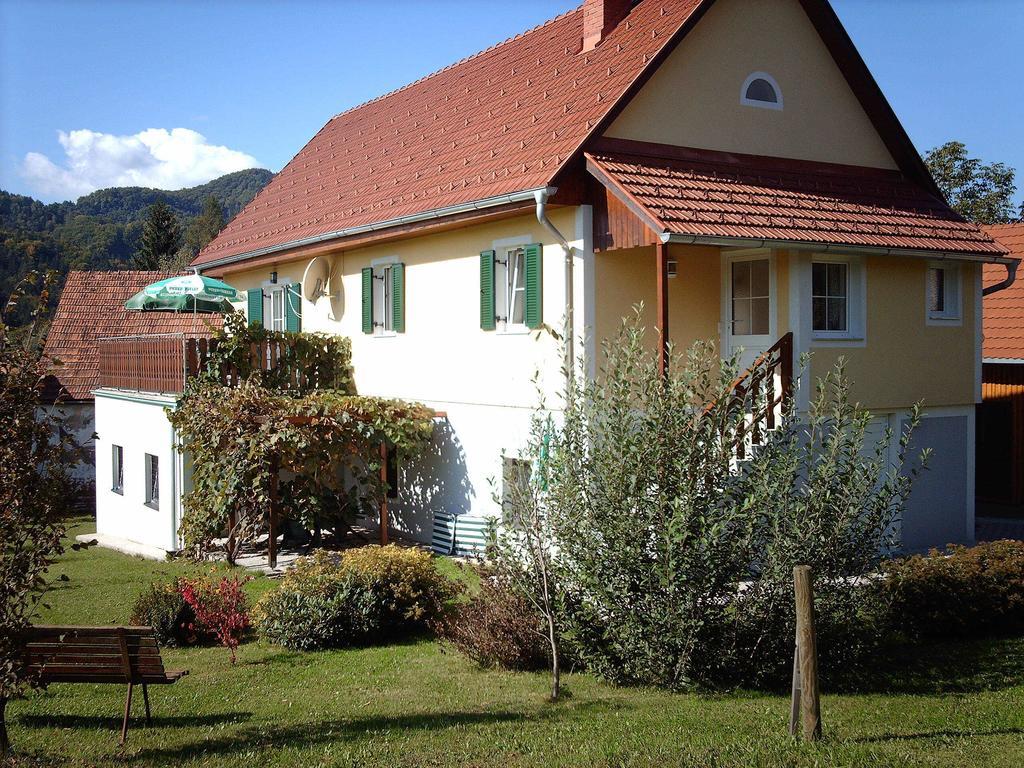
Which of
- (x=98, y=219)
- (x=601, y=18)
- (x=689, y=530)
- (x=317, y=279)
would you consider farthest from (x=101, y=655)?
(x=98, y=219)

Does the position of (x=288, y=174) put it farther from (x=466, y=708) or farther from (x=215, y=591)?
(x=466, y=708)

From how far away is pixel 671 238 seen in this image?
11484 mm

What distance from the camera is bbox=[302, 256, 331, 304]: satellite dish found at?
1853 centimetres

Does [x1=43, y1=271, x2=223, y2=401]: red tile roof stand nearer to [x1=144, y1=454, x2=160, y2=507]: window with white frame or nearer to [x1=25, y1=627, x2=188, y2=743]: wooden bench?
[x1=144, y1=454, x2=160, y2=507]: window with white frame

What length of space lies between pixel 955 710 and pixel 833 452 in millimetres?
2170

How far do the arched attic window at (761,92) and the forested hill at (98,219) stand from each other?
17527mm

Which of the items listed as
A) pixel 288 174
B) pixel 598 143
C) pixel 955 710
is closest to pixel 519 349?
pixel 598 143

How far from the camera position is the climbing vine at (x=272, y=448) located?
1469cm

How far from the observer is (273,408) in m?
14.8

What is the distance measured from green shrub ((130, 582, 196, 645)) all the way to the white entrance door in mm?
7760

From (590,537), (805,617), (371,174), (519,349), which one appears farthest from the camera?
(371,174)

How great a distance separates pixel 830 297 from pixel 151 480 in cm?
1260

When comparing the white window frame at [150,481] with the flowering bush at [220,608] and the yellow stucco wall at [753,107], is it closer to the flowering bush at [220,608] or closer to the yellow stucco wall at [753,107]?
the flowering bush at [220,608]

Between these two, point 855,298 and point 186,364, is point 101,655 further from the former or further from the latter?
point 855,298
